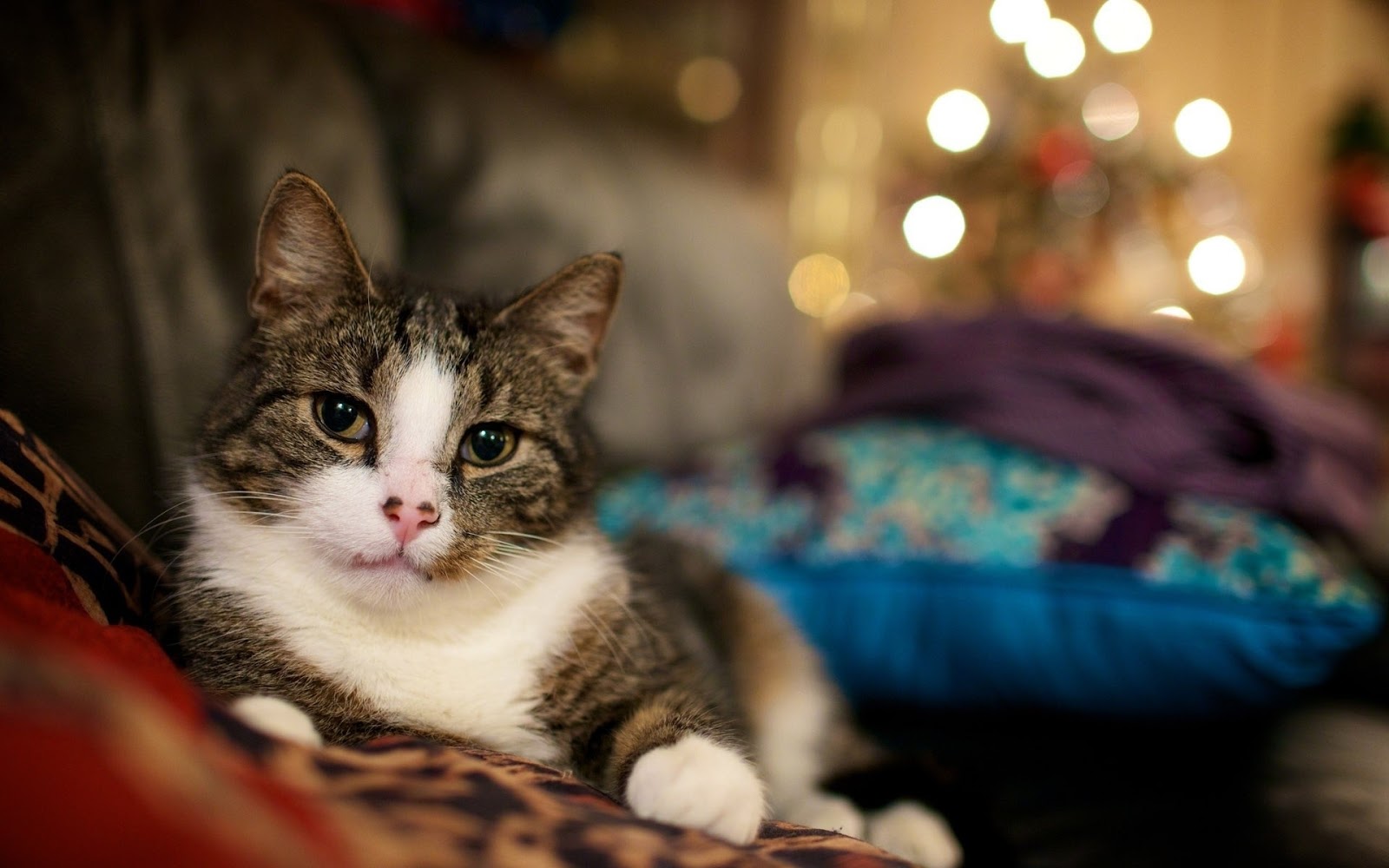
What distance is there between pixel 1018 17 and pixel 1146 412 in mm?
2986

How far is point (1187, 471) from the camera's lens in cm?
A: 136

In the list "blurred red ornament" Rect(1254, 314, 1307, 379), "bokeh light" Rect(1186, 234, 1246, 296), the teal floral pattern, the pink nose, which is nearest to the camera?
the pink nose

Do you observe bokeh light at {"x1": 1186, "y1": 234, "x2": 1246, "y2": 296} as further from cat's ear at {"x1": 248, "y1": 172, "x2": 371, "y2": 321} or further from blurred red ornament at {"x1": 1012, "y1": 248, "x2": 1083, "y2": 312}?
cat's ear at {"x1": 248, "y1": 172, "x2": 371, "y2": 321}

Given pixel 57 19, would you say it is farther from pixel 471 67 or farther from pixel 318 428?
pixel 471 67

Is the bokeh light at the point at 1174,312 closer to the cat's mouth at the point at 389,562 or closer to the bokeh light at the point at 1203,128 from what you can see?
the bokeh light at the point at 1203,128

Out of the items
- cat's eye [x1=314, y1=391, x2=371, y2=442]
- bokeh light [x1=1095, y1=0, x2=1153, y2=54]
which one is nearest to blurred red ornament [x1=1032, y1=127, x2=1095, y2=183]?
bokeh light [x1=1095, y1=0, x2=1153, y2=54]

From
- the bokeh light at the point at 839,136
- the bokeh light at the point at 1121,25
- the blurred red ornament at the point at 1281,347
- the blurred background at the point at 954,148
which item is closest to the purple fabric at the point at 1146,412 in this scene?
the blurred background at the point at 954,148

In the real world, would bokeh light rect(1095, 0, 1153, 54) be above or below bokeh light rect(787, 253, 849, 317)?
above

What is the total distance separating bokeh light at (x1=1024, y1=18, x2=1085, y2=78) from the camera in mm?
3643

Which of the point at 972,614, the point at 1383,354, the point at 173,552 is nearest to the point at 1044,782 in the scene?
the point at 972,614

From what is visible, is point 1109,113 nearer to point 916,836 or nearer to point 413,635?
point 916,836

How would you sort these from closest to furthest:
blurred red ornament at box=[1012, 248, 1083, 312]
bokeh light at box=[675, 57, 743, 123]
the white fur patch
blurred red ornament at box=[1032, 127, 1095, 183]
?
the white fur patch → bokeh light at box=[675, 57, 743, 123] → blurred red ornament at box=[1032, 127, 1095, 183] → blurred red ornament at box=[1012, 248, 1083, 312]

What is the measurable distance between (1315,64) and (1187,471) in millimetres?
Answer: 5869

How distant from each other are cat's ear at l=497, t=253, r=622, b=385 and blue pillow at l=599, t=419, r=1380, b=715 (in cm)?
31
